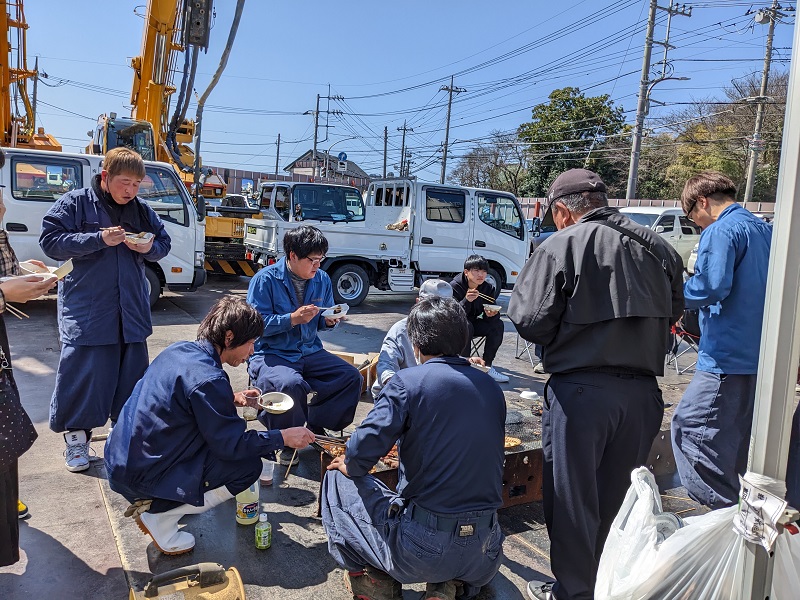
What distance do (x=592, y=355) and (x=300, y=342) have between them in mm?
2130

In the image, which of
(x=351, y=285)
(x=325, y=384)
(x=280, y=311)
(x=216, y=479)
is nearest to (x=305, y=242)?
(x=280, y=311)

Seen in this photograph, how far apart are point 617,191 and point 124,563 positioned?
1245 inches

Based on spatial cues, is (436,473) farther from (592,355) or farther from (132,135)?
(132,135)

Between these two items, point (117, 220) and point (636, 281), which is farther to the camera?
point (117, 220)

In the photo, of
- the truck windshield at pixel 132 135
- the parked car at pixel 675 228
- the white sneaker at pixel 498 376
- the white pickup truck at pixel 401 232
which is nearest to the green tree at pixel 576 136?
the parked car at pixel 675 228

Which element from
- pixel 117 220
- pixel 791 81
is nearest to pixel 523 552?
pixel 791 81

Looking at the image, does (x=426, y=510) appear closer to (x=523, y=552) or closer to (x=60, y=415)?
(x=523, y=552)

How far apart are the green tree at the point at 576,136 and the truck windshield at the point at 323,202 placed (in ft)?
63.5

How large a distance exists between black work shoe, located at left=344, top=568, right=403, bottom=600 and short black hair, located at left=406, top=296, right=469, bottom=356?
890mm

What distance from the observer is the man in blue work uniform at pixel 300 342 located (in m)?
3.57

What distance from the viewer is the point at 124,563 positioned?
2.51 metres

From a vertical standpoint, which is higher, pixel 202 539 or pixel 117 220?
pixel 117 220

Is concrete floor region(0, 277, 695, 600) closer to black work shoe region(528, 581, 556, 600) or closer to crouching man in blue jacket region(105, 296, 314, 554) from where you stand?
black work shoe region(528, 581, 556, 600)

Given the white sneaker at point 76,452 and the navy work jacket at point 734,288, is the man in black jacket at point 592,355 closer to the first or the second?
the navy work jacket at point 734,288
